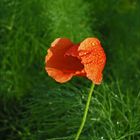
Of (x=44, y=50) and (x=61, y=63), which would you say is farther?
(x=44, y=50)

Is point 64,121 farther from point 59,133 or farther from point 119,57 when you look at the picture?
point 119,57

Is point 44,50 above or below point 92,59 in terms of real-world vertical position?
below

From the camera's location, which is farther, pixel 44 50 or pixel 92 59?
pixel 44 50

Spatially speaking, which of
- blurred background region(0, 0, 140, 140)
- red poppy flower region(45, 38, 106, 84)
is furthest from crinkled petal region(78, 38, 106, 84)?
blurred background region(0, 0, 140, 140)

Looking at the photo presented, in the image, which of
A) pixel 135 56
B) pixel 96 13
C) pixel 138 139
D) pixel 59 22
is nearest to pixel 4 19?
pixel 59 22

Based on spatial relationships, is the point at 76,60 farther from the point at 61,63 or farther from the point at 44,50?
the point at 44,50

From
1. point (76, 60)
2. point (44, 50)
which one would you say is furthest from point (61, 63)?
point (44, 50)

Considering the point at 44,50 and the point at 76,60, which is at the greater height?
the point at 76,60

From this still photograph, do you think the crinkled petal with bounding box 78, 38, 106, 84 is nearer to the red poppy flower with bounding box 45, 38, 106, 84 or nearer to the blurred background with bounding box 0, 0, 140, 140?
the red poppy flower with bounding box 45, 38, 106, 84
